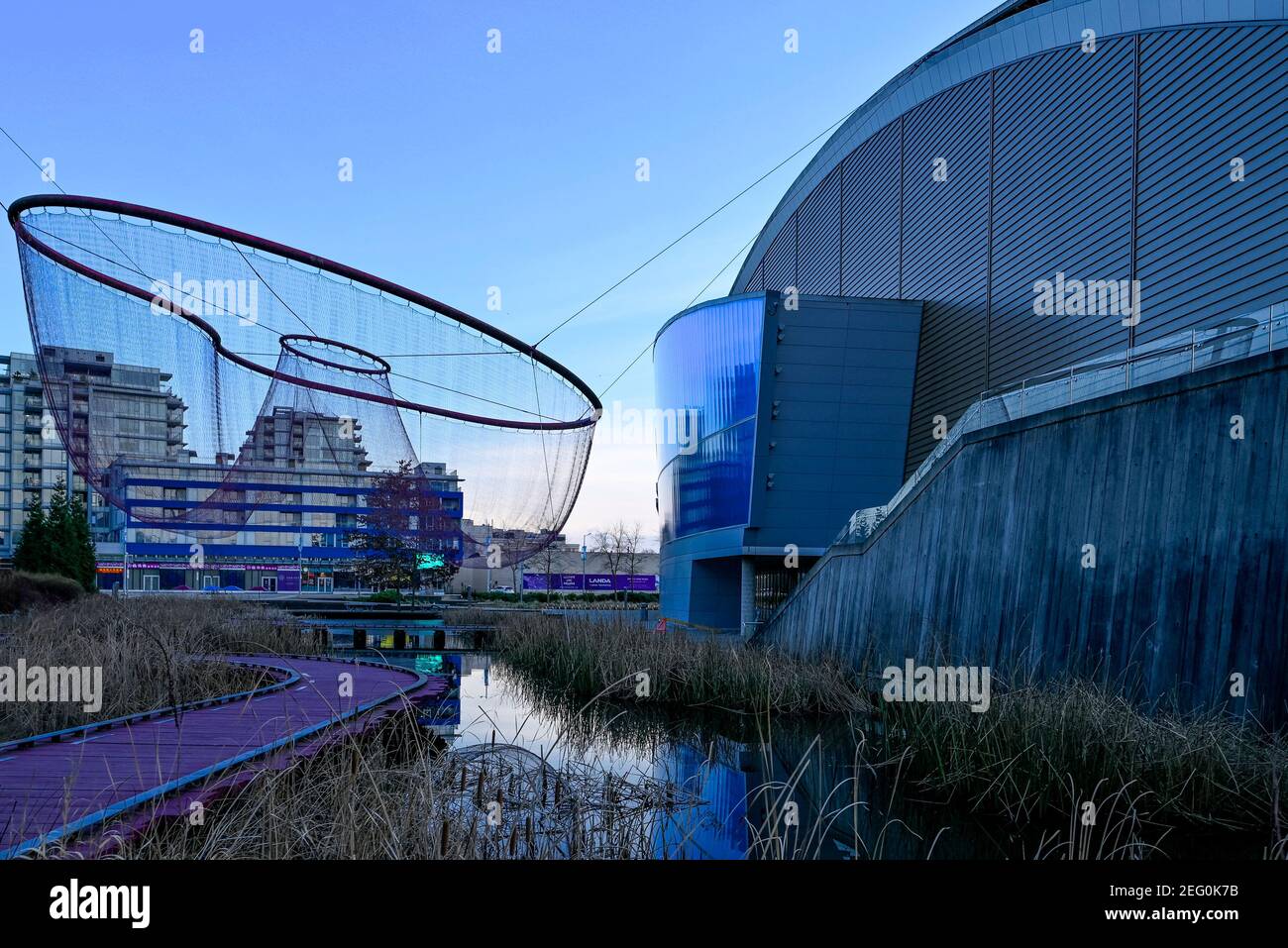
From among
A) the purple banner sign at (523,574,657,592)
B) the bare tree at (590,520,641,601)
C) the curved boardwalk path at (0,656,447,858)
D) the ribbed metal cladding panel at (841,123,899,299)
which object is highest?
the ribbed metal cladding panel at (841,123,899,299)

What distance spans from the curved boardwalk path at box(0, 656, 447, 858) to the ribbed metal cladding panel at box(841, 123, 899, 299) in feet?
72.5

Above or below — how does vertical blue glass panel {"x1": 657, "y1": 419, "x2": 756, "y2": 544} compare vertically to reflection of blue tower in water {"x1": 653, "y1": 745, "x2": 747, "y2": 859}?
above

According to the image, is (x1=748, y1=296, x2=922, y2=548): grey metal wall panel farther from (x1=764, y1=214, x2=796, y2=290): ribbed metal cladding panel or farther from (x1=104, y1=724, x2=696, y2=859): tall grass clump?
(x1=104, y1=724, x2=696, y2=859): tall grass clump

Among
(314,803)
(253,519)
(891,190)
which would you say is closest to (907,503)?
(314,803)

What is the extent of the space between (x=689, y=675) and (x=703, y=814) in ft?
19.8

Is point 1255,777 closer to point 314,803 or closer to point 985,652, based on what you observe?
point 985,652

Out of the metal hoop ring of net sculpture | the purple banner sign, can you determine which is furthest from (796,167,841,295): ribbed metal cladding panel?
the purple banner sign

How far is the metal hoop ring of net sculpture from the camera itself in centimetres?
1386

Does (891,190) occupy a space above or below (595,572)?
above

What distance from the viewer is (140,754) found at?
21.9 feet

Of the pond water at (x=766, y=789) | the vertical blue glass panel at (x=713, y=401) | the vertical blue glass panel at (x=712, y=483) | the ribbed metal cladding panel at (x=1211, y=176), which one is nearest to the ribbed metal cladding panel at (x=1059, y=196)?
the ribbed metal cladding panel at (x=1211, y=176)

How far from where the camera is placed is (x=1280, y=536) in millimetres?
8016
